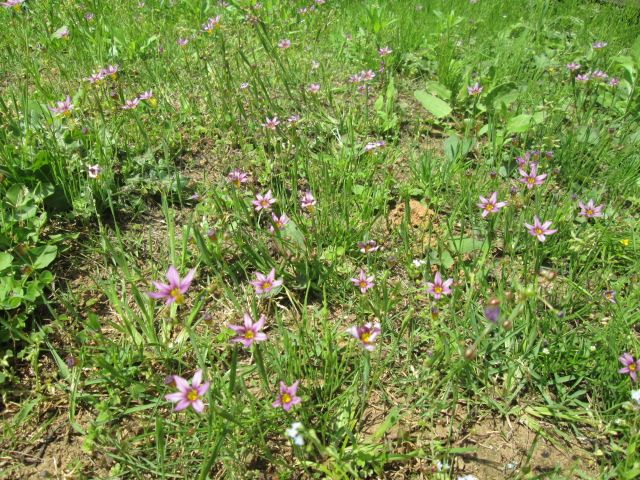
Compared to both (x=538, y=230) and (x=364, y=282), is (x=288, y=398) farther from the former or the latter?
(x=538, y=230)

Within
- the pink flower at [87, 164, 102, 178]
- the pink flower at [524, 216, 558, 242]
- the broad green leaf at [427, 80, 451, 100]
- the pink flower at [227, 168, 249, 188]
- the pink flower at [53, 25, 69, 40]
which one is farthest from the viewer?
the pink flower at [53, 25, 69, 40]

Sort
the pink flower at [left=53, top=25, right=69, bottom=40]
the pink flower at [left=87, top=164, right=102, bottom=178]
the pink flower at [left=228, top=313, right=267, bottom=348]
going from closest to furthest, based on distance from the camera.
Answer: the pink flower at [left=228, top=313, right=267, bottom=348] → the pink flower at [left=87, top=164, right=102, bottom=178] → the pink flower at [left=53, top=25, right=69, bottom=40]

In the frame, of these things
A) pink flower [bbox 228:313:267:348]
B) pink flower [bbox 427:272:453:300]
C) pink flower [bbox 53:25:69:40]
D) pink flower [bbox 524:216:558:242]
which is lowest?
pink flower [bbox 427:272:453:300]

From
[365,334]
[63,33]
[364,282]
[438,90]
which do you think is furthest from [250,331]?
[63,33]

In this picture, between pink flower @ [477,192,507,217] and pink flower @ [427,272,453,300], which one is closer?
pink flower @ [427,272,453,300]

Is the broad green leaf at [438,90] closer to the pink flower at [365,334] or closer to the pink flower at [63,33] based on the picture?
the pink flower at [365,334]

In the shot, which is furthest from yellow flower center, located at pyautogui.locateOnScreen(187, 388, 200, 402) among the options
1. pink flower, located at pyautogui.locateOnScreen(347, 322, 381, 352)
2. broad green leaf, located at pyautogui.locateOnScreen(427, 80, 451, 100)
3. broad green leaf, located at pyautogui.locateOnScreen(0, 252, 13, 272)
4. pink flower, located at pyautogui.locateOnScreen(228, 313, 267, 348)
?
broad green leaf, located at pyautogui.locateOnScreen(427, 80, 451, 100)

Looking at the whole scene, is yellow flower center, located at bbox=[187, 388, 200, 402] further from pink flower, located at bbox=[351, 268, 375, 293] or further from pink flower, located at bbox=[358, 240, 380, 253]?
pink flower, located at bbox=[358, 240, 380, 253]
